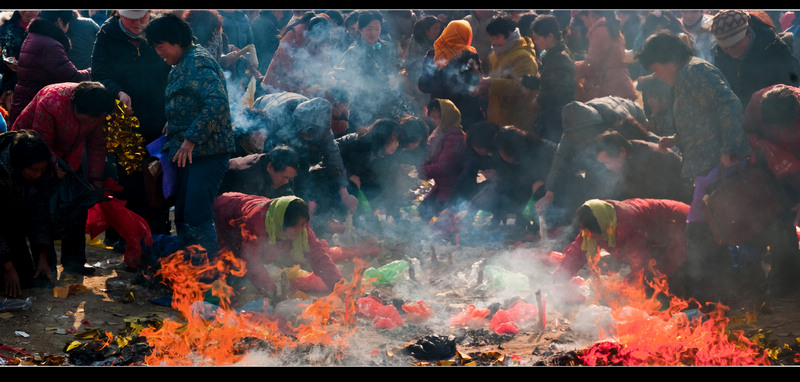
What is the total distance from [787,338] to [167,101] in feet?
15.8

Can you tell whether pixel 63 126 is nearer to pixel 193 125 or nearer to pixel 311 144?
pixel 193 125

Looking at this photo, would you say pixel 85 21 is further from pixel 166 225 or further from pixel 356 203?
pixel 356 203

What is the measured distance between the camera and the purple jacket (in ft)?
21.8

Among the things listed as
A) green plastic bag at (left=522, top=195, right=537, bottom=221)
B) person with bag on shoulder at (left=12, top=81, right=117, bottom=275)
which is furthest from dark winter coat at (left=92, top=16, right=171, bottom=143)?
green plastic bag at (left=522, top=195, right=537, bottom=221)

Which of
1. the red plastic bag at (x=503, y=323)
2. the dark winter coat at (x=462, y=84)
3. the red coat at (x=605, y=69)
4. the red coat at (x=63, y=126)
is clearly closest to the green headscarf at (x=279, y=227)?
the red plastic bag at (x=503, y=323)

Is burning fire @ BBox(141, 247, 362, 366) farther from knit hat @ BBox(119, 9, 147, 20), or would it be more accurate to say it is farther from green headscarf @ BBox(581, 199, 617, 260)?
knit hat @ BBox(119, 9, 147, 20)

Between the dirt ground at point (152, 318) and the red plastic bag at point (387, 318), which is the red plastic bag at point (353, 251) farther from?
the red plastic bag at point (387, 318)

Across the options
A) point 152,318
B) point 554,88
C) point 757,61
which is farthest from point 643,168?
point 152,318

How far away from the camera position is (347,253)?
22.5 feet

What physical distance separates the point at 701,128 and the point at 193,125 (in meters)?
3.83

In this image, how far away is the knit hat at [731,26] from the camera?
5645 mm

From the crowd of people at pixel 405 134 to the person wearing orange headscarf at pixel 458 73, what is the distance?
0.09ft
